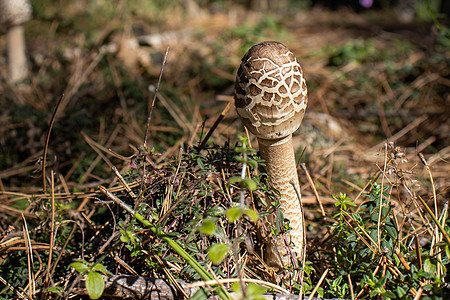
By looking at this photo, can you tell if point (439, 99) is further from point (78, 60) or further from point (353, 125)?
point (78, 60)

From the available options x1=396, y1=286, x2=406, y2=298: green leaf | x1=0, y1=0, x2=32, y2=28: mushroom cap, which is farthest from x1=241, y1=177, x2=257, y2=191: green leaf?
x1=0, y1=0, x2=32, y2=28: mushroom cap

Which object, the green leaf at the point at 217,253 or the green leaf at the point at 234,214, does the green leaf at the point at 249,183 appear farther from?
the green leaf at the point at 217,253

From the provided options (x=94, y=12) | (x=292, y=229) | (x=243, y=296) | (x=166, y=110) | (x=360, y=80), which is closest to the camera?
(x=243, y=296)

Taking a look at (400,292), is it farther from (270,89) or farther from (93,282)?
(93,282)

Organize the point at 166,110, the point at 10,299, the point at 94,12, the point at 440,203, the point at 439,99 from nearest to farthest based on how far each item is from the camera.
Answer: the point at 10,299 < the point at 440,203 < the point at 166,110 < the point at 439,99 < the point at 94,12

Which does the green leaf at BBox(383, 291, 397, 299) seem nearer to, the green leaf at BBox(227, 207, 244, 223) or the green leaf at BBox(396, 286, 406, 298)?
the green leaf at BBox(396, 286, 406, 298)

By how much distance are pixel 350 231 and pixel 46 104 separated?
3538 millimetres

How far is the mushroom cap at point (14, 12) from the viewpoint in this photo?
170 inches

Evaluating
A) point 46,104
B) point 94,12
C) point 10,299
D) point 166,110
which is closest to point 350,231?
point 10,299

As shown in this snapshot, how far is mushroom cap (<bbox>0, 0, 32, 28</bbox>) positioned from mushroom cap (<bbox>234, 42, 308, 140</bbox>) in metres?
4.05

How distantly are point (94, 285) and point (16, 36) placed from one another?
461cm

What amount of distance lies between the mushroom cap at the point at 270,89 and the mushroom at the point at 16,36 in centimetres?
396

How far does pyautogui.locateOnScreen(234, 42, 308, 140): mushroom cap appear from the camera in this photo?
160 centimetres

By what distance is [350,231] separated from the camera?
6.06ft
